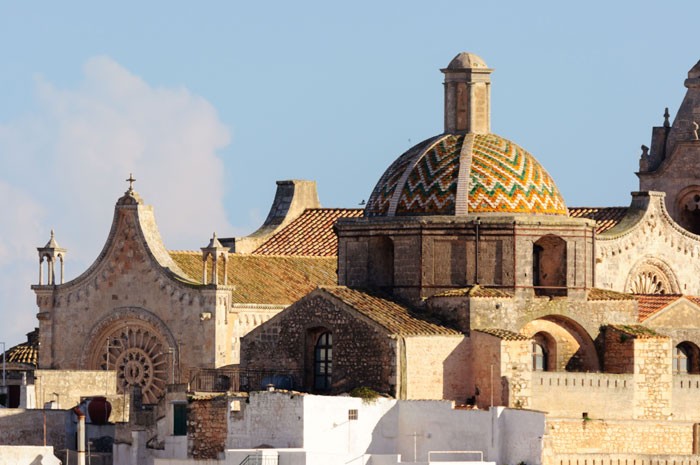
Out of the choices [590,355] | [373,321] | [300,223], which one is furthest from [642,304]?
[300,223]

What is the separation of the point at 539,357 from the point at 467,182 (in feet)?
13.2

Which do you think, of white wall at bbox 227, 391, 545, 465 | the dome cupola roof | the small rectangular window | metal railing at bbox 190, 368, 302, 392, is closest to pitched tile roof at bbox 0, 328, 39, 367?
metal railing at bbox 190, 368, 302, 392

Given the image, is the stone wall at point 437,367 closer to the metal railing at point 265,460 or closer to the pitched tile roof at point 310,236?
the metal railing at point 265,460

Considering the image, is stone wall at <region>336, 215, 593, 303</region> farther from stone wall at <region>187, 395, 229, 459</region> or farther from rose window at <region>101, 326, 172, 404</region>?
rose window at <region>101, 326, 172, 404</region>

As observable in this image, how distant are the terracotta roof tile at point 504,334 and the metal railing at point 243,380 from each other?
13.1 feet

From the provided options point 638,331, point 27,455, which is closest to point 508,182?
point 638,331

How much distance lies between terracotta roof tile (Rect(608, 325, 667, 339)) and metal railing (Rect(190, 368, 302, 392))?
6.68m

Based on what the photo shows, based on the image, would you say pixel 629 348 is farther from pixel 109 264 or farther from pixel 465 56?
pixel 109 264

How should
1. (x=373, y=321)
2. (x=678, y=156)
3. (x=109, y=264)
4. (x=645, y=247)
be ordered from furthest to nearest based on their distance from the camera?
(x=678, y=156) → (x=645, y=247) → (x=109, y=264) → (x=373, y=321)

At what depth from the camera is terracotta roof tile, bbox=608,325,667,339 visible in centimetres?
7256

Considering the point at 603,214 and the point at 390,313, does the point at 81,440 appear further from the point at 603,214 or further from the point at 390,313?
the point at 603,214

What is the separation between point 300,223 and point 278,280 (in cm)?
856

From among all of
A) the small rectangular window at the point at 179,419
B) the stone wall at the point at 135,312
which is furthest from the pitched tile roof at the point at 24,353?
the small rectangular window at the point at 179,419

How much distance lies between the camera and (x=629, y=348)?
238 ft
